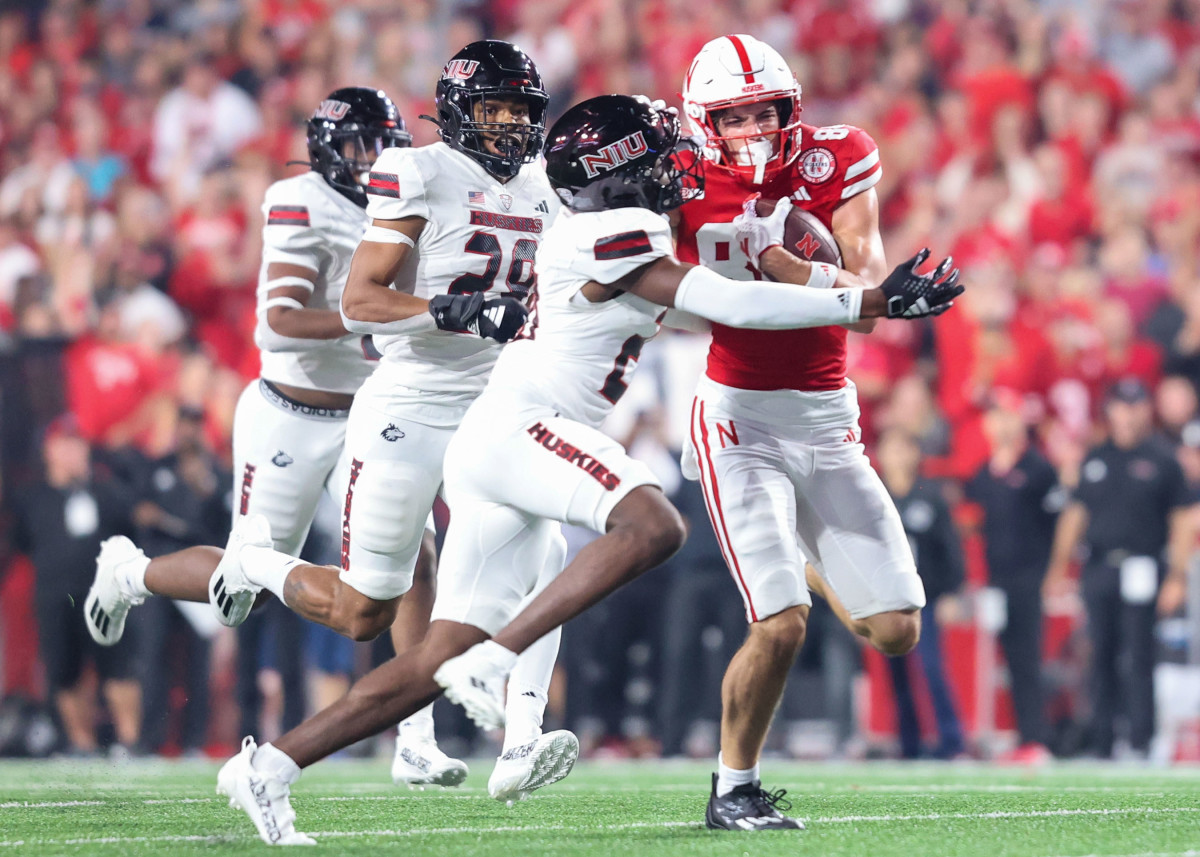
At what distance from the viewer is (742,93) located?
4.88m

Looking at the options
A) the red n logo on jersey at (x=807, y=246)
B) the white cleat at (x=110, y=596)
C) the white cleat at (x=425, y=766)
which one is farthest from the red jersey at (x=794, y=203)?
the white cleat at (x=110, y=596)

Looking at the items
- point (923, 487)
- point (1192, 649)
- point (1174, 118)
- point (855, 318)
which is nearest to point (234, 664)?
point (923, 487)

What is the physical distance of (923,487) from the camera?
920cm

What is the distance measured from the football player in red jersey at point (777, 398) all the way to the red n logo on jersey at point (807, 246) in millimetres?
82

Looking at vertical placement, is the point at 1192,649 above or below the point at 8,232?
below

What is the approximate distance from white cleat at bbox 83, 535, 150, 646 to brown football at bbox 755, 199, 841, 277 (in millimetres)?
2737

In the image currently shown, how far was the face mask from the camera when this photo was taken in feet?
16.0

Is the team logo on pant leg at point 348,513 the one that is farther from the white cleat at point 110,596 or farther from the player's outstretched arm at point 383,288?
the white cleat at point 110,596

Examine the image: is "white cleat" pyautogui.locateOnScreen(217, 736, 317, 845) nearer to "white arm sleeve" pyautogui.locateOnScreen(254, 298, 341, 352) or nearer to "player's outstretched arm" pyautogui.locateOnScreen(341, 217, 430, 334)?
"player's outstretched arm" pyautogui.locateOnScreen(341, 217, 430, 334)

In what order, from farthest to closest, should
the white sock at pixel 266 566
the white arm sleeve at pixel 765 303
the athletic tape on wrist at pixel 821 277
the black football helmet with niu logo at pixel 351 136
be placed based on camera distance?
the black football helmet with niu logo at pixel 351 136 → the white sock at pixel 266 566 → the athletic tape on wrist at pixel 821 277 → the white arm sleeve at pixel 765 303

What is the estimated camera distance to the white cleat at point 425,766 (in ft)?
18.2

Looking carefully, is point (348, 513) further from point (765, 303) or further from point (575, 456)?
Answer: point (765, 303)

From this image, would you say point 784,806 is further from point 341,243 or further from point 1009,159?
point 1009,159

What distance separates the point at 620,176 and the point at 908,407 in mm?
5300
